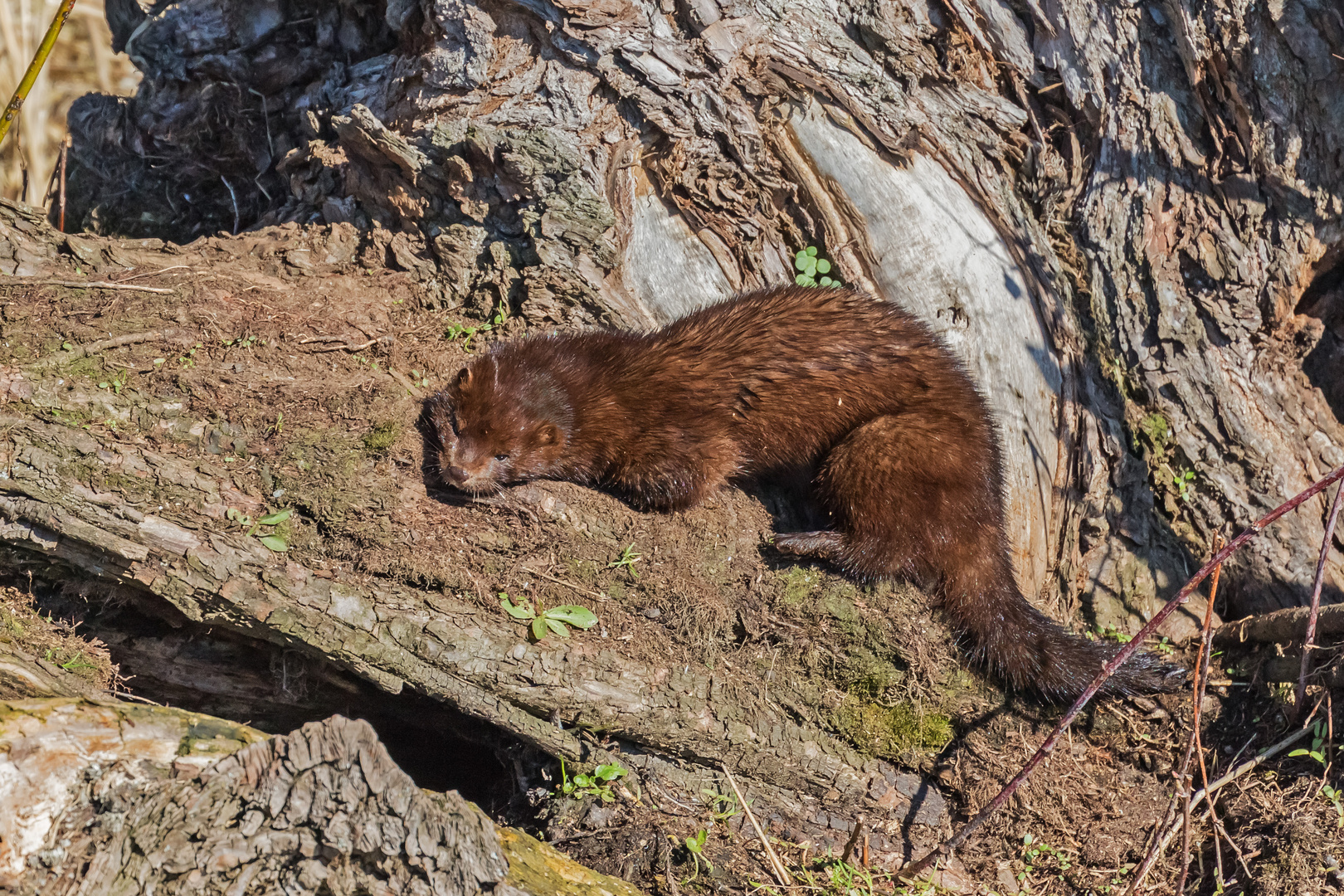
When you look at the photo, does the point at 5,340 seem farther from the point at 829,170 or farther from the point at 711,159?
the point at 829,170

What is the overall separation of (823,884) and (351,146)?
4.11 metres

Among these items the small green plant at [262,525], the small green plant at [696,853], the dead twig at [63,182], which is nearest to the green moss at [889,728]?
the small green plant at [696,853]

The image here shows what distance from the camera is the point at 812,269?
5004 mm

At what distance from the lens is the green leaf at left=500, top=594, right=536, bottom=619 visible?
355 cm

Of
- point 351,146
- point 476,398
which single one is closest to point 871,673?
point 476,398

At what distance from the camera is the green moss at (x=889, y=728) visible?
12.7 ft

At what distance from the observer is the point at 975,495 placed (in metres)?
4.24

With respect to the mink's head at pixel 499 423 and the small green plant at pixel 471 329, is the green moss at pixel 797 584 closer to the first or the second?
the mink's head at pixel 499 423

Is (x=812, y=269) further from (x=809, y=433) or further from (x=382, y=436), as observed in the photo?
(x=382, y=436)

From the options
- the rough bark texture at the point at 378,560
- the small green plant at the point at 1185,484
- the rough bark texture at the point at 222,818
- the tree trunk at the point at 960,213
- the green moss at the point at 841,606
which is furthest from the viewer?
the small green plant at the point at 1185,484

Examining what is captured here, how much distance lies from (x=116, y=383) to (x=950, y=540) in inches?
138

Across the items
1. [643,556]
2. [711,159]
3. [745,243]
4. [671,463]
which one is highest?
[711,159]

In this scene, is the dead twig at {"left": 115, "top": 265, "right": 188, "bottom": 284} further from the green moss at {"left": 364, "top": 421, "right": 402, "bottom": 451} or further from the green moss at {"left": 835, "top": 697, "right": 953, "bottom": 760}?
the green moss at {"left": 835, "top": 697, "right": 953, "bottom": 760}

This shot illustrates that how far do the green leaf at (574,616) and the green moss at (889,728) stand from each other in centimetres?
110
